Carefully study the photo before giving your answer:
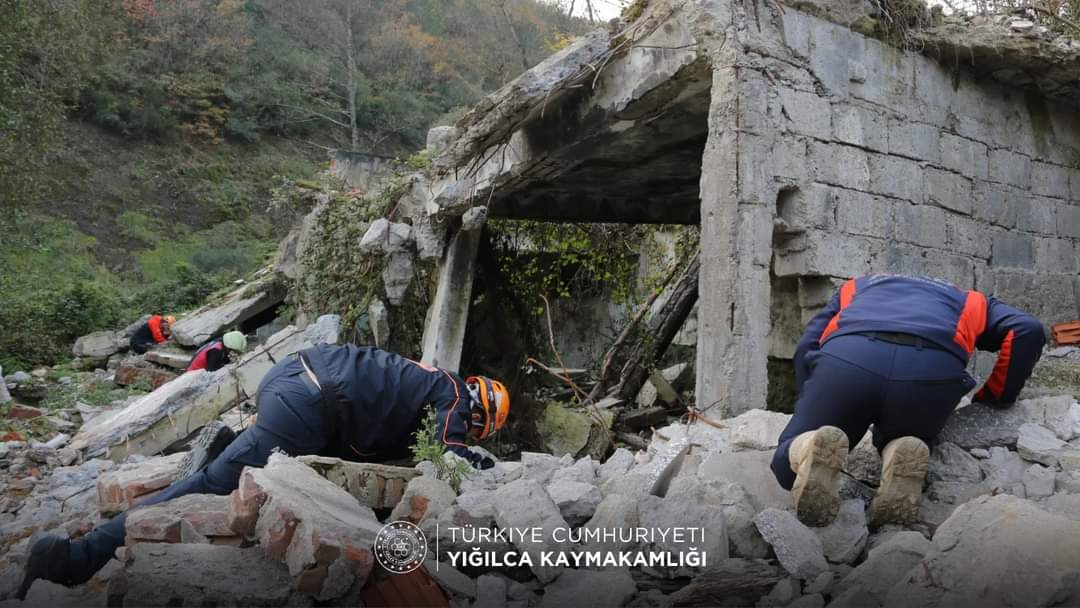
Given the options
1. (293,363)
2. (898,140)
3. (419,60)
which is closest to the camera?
(293,363)

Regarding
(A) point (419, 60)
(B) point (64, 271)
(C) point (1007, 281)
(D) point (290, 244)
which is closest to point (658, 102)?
(C) point (1007, 281)

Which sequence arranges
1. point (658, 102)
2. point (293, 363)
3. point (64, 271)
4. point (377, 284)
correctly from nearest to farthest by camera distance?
point (293, 363)
point (658, 102)
point (377, 284)
point (64, 271)

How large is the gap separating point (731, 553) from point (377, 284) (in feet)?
21.4

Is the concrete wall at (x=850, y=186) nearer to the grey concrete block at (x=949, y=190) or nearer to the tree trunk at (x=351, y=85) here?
the grey concrete block at (x=949, y=190)

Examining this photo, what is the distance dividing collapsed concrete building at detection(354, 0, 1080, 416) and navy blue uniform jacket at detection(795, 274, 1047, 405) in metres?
1.12

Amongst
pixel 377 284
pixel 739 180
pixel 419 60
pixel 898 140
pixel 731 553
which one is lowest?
pixel 731 553

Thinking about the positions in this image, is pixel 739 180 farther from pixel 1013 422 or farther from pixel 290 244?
pixel 290 244

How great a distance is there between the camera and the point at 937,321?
10.00 feet

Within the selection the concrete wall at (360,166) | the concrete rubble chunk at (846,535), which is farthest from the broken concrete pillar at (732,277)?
the concrete wall at (360,166)

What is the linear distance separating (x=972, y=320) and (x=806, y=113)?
2014mm

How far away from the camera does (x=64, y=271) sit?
58.4 ft

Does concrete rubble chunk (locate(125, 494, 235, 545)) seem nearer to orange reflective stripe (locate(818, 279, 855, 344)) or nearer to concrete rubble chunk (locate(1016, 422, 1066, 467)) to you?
orange reflective stripe (locate(818, 279, 855, 344))

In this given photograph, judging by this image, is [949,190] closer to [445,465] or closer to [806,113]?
[806,113]

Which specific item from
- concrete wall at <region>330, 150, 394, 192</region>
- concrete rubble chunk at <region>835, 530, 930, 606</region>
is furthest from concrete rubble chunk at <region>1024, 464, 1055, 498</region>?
concrete wall at <region>330, 150, 394, 192</region>
